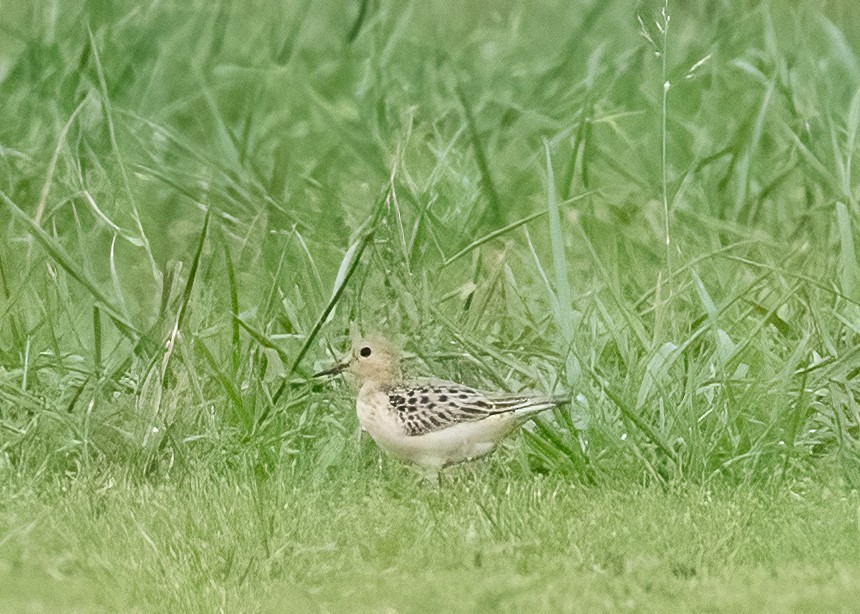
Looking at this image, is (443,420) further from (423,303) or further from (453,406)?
(423,303)

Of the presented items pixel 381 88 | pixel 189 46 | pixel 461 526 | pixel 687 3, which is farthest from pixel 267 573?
pixel 687 3

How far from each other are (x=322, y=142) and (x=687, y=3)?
2.51 meters

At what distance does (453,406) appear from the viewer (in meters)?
5.88

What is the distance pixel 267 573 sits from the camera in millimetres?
4969

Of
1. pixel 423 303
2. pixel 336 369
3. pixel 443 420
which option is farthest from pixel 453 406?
pixel 423 303

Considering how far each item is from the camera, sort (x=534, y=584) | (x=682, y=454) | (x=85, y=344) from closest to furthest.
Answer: (x=534, y=584) → (x=682, y=454) → (x=85, y=344)

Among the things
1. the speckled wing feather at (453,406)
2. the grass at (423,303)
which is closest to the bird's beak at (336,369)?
the grass at (423,303)

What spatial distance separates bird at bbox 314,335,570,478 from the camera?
580 centimetres

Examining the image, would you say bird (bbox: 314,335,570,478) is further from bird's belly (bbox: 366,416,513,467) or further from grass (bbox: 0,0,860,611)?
grass (bbox: 0,0,860,611)

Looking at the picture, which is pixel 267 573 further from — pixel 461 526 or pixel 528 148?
pixel 528 148

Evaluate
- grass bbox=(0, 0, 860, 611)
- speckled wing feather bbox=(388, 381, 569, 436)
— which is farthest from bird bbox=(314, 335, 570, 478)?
grass bbox=(0, 0, 860, 611)

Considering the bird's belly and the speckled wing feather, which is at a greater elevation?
the speckled wing feather

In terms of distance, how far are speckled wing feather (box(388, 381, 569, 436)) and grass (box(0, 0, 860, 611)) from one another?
17 centimetres

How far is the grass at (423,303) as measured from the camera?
16.7 feet
